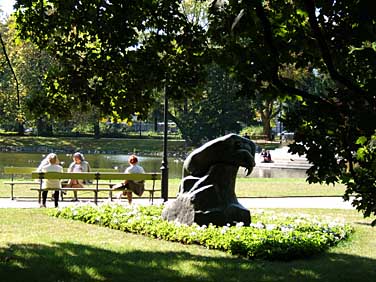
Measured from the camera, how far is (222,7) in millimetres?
6672

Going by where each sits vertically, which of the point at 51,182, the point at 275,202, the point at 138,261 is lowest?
the point at 275,202

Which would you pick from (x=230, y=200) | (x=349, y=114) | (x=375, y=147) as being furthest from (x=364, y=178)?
(x=230, y=200)

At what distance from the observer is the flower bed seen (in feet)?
29.3

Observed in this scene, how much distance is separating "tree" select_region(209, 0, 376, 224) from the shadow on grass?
225cm

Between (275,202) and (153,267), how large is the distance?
388 inches

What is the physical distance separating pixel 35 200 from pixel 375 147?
12.0 m

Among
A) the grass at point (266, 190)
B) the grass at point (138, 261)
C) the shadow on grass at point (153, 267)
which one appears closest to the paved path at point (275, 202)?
the grass at point (266, 190)

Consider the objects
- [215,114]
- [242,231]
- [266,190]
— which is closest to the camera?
[242,231]

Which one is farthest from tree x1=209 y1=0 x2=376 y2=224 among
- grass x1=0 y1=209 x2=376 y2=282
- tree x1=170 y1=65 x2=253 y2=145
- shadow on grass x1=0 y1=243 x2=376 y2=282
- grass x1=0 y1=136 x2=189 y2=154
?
tree x1=170 y1=65 x2=253 y2=145

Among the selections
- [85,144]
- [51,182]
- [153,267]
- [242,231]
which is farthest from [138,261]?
[85,144]

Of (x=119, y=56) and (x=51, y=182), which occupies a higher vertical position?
(x=119, y=56)

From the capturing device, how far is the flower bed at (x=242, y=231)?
8.93m

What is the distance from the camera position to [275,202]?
17.1 m

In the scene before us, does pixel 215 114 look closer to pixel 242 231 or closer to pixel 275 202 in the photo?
pixel 275 202
